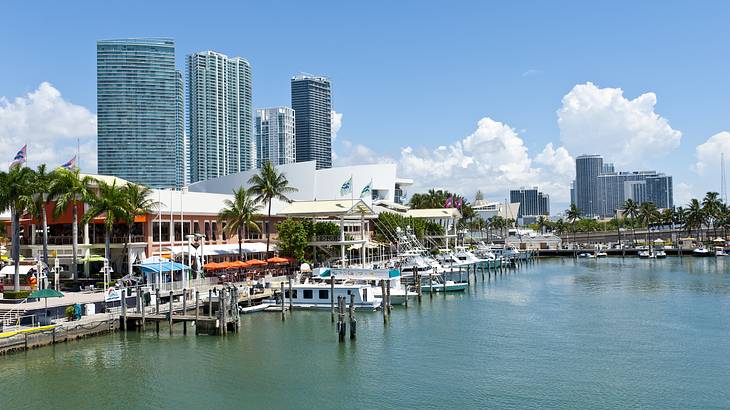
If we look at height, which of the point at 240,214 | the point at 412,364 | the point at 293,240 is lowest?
the point at 412,364

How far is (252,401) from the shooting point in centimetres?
3444

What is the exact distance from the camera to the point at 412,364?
41.3 m

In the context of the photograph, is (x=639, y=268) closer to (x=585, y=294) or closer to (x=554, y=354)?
(x=585, y=294)

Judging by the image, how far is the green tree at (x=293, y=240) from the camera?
269 feet

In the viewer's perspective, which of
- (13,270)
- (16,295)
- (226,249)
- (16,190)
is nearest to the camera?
(16,295)

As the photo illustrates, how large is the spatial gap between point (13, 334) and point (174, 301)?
1704cm

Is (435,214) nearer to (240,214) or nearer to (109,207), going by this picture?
(240,214)

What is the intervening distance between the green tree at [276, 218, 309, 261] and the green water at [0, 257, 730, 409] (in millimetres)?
21150

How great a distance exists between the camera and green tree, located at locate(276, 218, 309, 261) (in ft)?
269

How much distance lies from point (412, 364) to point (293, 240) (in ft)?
140

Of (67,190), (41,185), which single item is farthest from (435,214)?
(41,185)

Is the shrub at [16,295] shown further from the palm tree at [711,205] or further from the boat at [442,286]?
the palm tree at [711,205]

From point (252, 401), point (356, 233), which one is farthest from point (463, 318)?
point (356, 233)

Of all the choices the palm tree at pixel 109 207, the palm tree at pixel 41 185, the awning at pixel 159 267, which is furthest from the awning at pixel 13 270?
the awning at pixel 159 267
